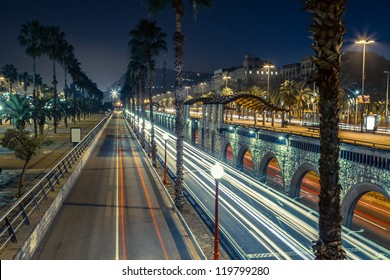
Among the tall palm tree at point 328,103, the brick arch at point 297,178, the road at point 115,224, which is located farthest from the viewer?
the brick arch at point 297,178

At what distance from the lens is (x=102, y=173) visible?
3856 cm

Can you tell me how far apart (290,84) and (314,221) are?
168 feet

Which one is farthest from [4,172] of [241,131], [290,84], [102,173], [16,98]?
[290,84]

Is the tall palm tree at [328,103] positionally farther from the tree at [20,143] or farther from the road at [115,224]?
the tree at [20,143]

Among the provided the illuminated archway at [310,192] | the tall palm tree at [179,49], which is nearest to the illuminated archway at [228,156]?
the illuminated archway at [310,192]

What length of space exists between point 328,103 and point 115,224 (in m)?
16.2

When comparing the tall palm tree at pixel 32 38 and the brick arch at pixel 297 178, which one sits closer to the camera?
the brick arch at pixel 297 178

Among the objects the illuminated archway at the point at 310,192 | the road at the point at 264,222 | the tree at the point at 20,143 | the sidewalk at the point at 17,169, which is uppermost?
the tree at the point at 20,143

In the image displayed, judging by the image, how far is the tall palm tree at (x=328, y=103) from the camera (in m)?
8.66

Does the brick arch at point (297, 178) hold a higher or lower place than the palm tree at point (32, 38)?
lower

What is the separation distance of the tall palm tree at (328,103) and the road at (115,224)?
9512 millimetres

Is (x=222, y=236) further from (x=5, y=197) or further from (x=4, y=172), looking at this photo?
(x=4, y=172)

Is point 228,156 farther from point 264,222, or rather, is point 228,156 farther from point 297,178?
point 264,222

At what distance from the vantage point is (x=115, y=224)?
72.4 ft
